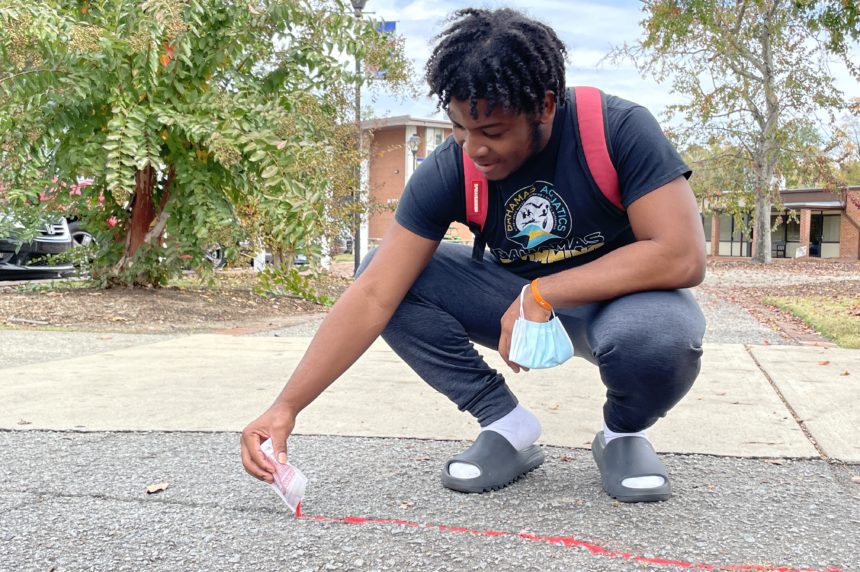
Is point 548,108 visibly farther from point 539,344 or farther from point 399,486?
point 399,486

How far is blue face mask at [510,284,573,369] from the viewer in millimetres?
2037

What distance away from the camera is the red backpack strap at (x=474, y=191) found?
2.17 metres

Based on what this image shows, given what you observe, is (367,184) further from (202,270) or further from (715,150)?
(715,150)

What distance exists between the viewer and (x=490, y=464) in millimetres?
2246

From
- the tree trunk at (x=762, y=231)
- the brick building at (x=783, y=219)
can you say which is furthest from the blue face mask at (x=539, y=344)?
the brick building at (x=783, y=219)

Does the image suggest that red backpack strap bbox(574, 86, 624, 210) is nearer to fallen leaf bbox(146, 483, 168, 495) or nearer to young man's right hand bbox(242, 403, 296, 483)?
young man's right hand bbox(242, 403, 296, 483)

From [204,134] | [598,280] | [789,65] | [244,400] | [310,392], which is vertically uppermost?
[789,65]

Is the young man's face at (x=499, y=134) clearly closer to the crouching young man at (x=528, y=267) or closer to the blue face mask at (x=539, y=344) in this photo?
the crouching young man at (x=528, y=267)

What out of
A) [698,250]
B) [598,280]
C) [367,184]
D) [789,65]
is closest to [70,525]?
[598,280]

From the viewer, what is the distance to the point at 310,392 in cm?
207

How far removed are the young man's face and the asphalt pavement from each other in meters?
0.85

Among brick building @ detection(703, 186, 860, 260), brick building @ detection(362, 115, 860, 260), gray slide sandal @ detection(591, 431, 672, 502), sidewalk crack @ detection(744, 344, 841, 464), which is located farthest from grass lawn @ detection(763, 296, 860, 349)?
brick building @ detection(703, 186, 860, 260)

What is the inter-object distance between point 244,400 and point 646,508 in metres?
1.88

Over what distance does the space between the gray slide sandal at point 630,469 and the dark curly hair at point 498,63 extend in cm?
90
